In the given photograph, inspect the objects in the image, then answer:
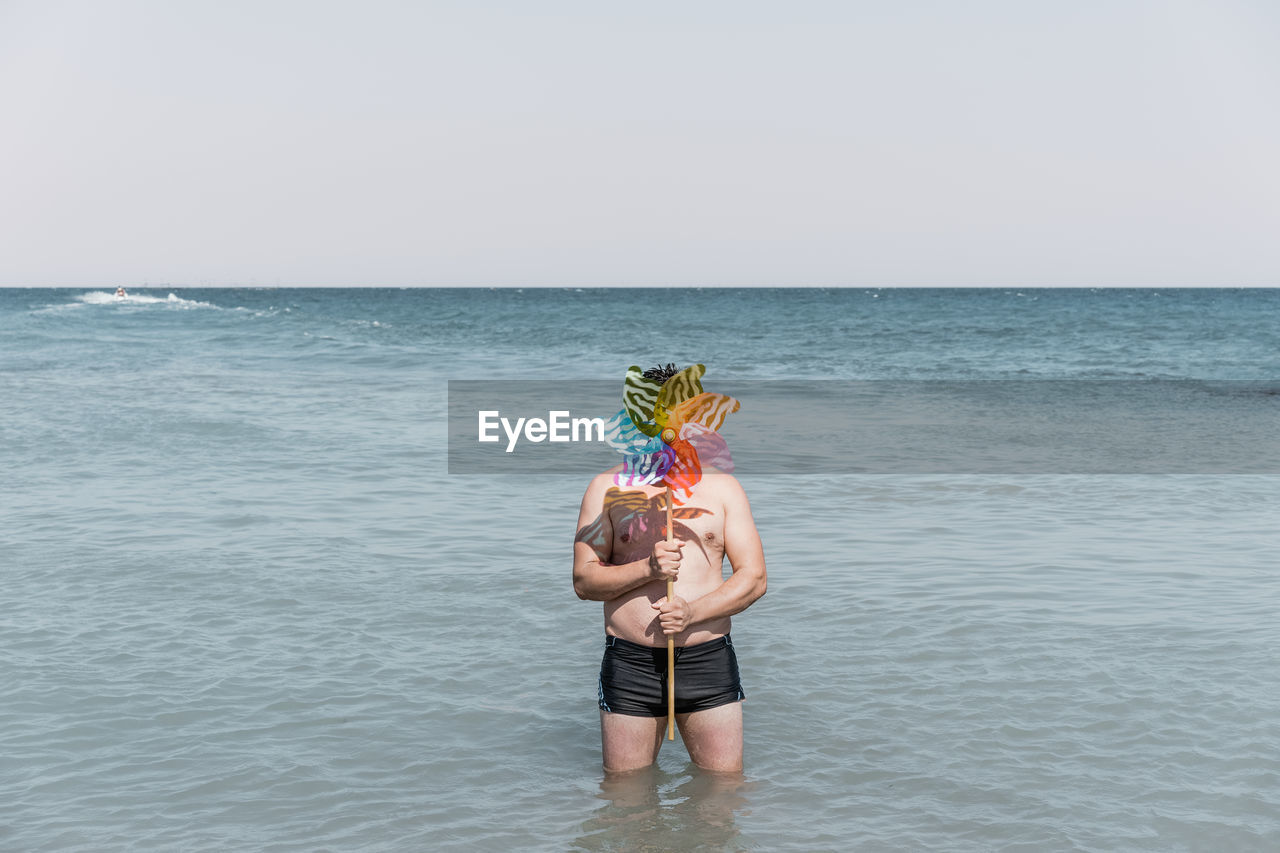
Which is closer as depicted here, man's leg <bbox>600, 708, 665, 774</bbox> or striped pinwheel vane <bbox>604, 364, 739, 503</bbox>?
striped pinwheel vane <bbox>604, 364, 739, 503</bbox>

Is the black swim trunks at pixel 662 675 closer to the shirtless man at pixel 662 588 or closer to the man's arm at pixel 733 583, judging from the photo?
the shirtless man at pixel 662 588

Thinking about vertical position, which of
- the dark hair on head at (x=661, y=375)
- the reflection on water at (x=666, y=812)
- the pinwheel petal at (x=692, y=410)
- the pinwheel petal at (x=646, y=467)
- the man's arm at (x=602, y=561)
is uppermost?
the dark hair on head at (x=661, y=375)

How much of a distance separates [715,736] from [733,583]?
2.42ft

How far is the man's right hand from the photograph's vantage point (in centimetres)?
419

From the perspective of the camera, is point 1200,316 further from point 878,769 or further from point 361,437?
point 878,769

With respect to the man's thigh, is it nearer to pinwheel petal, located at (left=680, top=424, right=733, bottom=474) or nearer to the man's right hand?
the man's right hand

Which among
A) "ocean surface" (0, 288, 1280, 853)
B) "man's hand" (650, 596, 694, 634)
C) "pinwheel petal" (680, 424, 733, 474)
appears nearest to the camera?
"man's hand" (650, 596, 694, 634)

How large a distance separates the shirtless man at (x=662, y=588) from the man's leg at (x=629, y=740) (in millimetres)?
13

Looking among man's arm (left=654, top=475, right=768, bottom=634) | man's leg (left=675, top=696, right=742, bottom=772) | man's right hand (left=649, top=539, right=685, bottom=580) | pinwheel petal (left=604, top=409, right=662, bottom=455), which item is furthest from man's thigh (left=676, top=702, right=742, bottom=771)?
pinwheel petal (left=604, top=409, right=662, bottom=455)

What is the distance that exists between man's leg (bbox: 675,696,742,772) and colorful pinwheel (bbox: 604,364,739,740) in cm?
22

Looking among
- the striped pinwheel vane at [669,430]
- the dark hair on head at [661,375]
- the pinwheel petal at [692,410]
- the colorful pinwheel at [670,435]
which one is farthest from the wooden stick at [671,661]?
the dark hair on head at [661,375]

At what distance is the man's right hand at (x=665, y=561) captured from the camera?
13.7 feet

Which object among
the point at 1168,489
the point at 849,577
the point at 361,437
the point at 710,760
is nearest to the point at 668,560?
the point at 710,760

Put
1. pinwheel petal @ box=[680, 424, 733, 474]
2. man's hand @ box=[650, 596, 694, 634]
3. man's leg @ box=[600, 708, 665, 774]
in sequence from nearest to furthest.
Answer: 1. man's hand @ box=[650, 596, 694, 634]
2. pinwheel petal @ box=[680, 424, 733, 474]
3. man's leg @ box=[600, 708, 665, 774]
